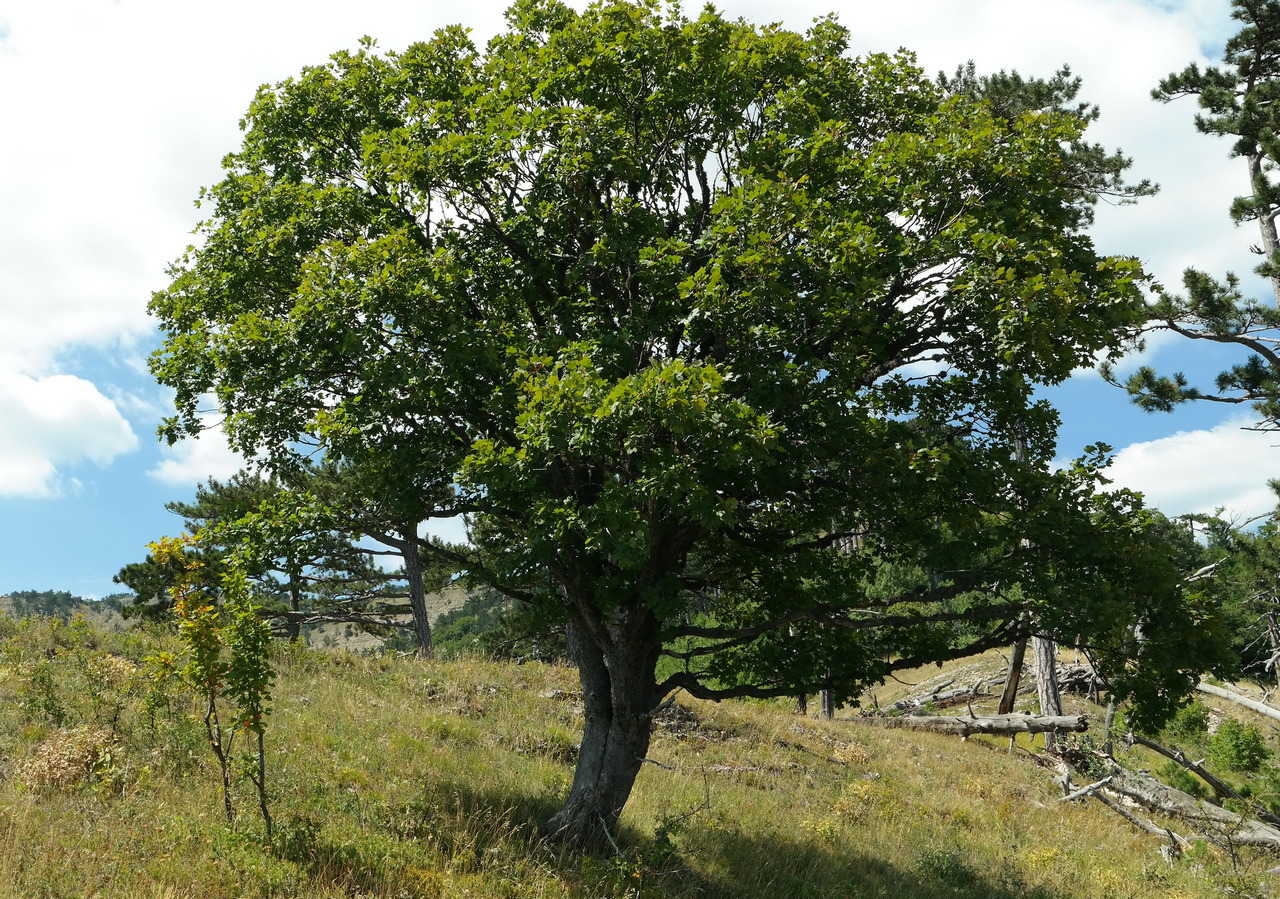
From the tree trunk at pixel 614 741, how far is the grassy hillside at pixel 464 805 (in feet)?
1.70

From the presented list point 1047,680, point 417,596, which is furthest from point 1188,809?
point 417,596

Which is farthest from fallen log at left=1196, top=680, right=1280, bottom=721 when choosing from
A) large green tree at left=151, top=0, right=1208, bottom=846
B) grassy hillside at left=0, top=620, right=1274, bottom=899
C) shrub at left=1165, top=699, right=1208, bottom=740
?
shrub at left=1165, top=699, right=1208, bottom=740

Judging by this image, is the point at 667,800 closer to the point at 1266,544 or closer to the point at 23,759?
the point at 23,759

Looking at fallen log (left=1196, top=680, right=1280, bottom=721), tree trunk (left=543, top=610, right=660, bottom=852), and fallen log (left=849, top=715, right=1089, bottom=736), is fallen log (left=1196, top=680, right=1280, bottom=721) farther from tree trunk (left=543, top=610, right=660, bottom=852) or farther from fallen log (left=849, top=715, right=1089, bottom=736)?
tree trunk (left=543, top=610, right=660, bottom=852)

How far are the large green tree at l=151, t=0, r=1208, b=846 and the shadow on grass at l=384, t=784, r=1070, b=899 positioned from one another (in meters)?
0.96

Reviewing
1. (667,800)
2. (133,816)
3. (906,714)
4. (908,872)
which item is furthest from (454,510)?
(906,714)

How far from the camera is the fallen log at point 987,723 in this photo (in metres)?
21.3

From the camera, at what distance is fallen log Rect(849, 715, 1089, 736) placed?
70.0ft

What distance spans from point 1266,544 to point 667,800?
17.3 m

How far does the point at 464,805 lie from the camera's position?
1148 centimetres

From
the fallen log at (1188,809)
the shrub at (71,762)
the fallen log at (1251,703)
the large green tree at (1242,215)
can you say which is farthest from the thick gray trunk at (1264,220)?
the shrub at (71,762)

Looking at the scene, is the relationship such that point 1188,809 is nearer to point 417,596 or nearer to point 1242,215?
point 1242,215

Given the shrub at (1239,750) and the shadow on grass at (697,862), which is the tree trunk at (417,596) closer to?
the shadow on grass at (697,862)

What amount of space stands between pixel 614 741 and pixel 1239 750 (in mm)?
24165
